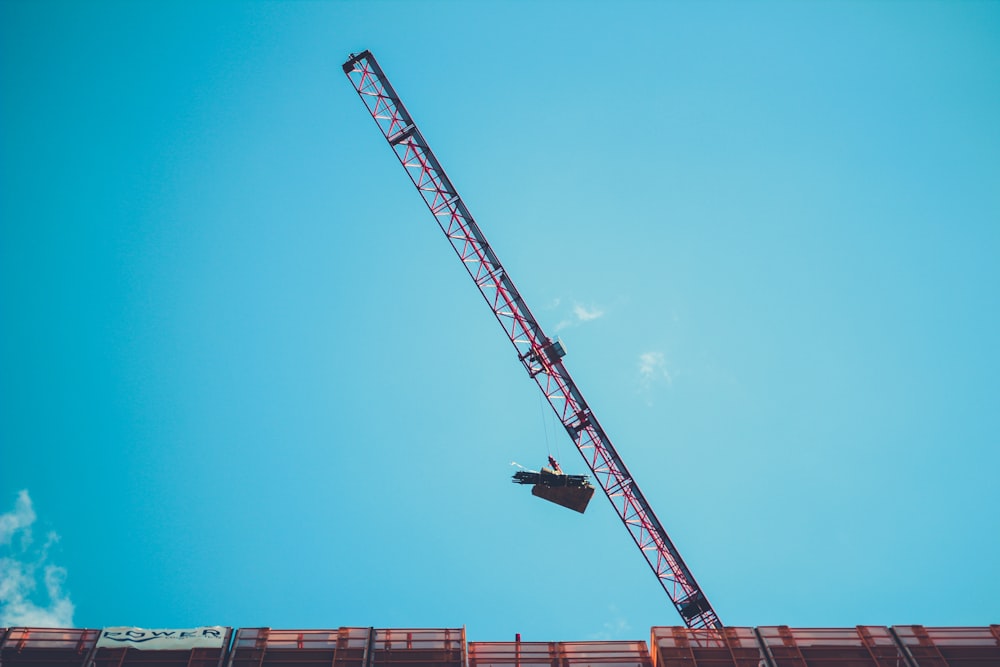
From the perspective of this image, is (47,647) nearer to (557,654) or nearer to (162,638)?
(162,638)

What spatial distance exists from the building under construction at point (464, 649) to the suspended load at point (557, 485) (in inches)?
468

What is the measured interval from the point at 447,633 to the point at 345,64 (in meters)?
42.8

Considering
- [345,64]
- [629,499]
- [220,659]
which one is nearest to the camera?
[220,659]

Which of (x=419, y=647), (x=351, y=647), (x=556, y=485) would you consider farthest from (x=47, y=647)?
(x=556, y=485)

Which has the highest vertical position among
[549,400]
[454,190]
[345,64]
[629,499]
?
[345,64]

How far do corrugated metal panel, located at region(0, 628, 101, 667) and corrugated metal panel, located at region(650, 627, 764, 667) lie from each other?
22833 mm

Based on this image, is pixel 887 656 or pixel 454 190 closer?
pixel 887 656

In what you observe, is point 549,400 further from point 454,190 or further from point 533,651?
point 533,651

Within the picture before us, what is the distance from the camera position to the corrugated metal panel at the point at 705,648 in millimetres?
32844

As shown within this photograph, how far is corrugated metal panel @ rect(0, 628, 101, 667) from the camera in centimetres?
3209

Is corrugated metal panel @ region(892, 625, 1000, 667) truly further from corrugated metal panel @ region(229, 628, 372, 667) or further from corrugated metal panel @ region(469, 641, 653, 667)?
corrugated metal panel @ region(229, 628, 372, 667)

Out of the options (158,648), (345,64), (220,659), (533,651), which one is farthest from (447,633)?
(345,64)

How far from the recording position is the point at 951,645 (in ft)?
108

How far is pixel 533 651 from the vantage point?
3331 cm
